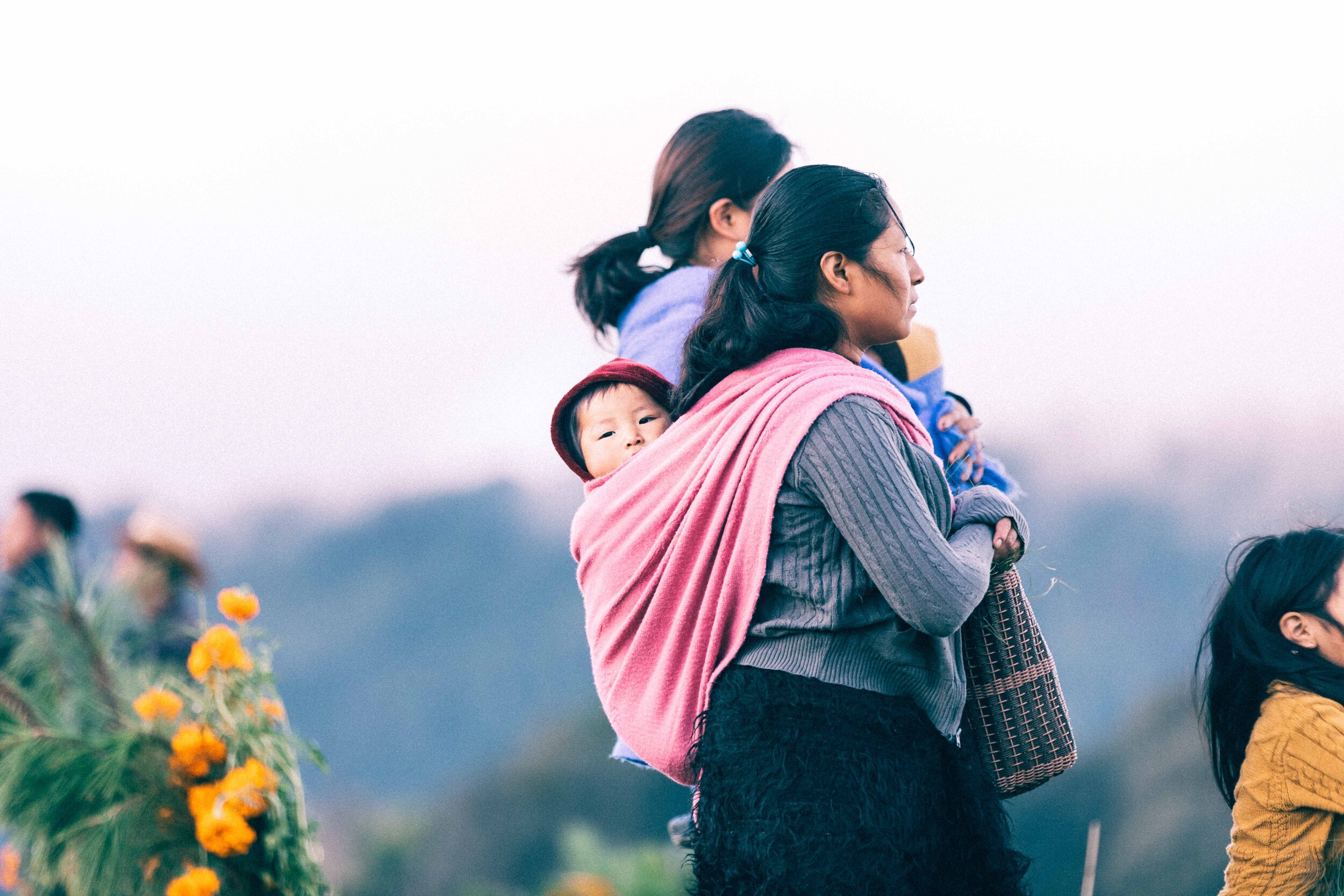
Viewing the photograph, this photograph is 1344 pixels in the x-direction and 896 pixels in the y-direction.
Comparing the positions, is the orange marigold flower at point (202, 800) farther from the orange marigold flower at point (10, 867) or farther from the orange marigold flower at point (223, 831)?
the orange marigold flower at point (10, 867)

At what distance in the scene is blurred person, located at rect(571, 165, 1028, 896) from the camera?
147 centimetres

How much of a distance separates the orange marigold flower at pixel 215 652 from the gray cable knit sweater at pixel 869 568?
1.72 m

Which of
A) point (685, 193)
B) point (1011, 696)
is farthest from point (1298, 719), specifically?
point (685, 193)

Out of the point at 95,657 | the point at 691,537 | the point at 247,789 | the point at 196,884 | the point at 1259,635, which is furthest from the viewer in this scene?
the point at 95,657

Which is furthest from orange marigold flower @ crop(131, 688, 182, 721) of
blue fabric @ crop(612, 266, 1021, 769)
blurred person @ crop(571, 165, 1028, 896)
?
blurred person @ crop(571, 165, 1028, 896)

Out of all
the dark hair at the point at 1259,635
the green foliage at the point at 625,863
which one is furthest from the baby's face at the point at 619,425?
the green foliage at the point at 625,863

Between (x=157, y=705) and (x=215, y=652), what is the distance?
193 mm

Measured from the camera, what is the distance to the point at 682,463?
5.38ft

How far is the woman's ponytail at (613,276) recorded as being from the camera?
7.69 feet

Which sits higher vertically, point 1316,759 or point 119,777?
point 119,777

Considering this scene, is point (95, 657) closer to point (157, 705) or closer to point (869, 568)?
point (157, 705)

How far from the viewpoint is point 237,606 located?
2844 millimetres

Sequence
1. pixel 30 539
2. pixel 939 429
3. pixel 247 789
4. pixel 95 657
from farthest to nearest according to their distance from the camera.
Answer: pixel 30 539 → pixel 95 657 → pixel 247 789 → pixel 939 429

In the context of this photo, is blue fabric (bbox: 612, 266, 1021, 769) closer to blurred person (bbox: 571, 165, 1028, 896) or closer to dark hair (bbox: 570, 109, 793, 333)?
dark hair (bbox: 570, 109, 793, 333)
